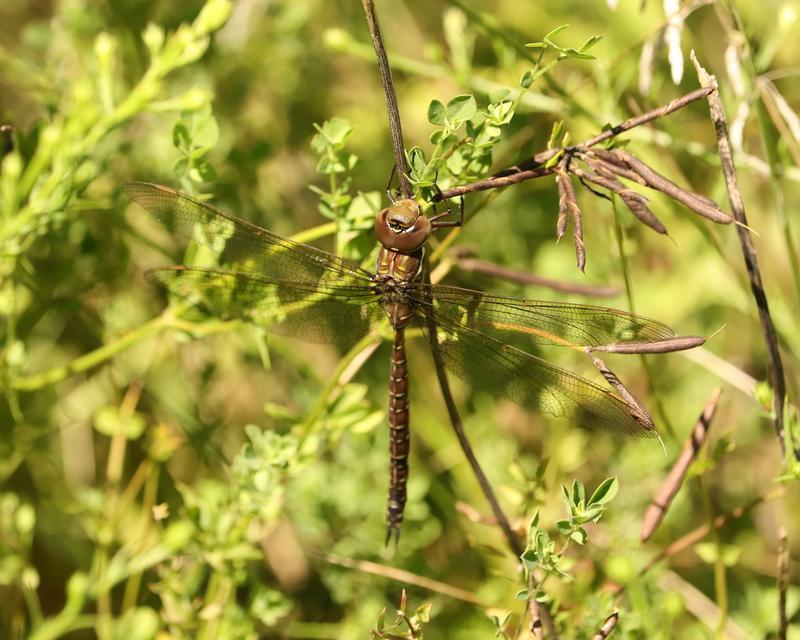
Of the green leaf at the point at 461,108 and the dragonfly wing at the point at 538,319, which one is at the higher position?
the green leaf at the point at 461,108

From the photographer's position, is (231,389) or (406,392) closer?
(406,392)

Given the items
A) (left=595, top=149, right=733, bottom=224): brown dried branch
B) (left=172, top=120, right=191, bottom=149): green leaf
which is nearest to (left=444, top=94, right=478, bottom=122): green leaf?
(left=595, top=149, right=733, bottom=224): brown dried branch

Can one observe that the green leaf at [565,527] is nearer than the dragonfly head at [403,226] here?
Yes

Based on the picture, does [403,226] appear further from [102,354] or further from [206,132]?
[102,354]

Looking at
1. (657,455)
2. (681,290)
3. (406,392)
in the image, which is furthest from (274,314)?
(681,290)

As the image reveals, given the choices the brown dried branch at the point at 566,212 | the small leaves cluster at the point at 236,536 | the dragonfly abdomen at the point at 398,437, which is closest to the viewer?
the brown dried branch at the point at 566,212

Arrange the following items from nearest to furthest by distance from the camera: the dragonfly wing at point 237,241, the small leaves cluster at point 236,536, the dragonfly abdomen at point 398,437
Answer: the small leaves cluster at point 236,536 < the dragonfly wing at point 237,241 < the dragonfly abdomen at point 398,437

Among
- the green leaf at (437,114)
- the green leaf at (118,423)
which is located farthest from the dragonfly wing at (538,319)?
the green leaf at (118,423)

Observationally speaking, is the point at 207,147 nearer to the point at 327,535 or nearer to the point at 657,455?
the point at 327,535

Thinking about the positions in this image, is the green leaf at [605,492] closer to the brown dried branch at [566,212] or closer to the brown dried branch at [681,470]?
the brown dried branch at [681,470]
